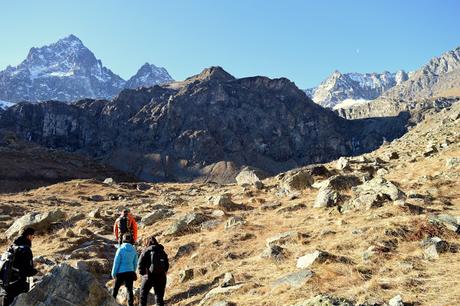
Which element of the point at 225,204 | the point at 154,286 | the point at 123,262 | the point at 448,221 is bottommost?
the point at 154,286

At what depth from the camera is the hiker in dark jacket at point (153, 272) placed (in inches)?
428

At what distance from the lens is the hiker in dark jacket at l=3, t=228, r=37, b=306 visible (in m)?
10.3

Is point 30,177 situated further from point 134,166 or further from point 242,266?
point 242,266

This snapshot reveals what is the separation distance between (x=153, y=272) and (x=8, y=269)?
3.29 m

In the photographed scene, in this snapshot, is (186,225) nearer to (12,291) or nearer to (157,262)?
(157,262)

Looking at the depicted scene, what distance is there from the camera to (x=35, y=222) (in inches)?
912

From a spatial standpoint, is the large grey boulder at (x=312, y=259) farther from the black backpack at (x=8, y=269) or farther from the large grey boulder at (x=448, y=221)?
the black backpack at (x=8, y=269)

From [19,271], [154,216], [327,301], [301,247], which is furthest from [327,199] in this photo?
[19,271]

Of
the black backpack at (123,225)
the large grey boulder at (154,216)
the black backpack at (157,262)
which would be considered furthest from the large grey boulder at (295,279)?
the large grey boulder at (154,216)

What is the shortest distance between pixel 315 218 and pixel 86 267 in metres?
8.76

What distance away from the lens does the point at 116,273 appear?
11242 millimetres

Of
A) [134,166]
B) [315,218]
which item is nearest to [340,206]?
[315,218]

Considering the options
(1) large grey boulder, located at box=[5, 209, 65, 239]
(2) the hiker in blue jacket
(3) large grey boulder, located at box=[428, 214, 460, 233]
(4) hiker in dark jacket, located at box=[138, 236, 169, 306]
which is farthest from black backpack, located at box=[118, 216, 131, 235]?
(3) large grey boulder, located at box=[428, 214, 460, 233]

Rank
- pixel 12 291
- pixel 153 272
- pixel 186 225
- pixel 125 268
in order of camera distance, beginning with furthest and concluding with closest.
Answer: pixel 186 225, pixel 125 268, pixel 153 272, pixel 12 291
